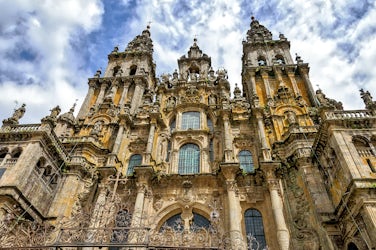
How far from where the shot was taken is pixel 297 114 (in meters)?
21.4

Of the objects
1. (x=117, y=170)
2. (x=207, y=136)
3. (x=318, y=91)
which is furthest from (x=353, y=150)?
(x=117, y=170)

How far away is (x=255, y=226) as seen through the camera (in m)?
16.4

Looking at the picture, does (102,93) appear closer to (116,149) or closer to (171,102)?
(171,102)

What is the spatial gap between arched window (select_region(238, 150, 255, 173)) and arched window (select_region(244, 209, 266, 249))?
9.54ft

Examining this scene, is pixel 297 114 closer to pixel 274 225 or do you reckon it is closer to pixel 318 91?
pixel 318 91

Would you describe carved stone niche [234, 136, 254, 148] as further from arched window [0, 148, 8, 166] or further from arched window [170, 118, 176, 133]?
arched window [0, 148, 8, 166]

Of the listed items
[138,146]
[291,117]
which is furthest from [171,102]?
[291,117]

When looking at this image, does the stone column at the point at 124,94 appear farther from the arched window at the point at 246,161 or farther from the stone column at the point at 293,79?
the stone column at the point at 293,79

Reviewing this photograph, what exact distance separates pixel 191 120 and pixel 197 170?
493cm

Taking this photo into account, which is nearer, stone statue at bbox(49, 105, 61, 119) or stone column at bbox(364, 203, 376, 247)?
stone column at bbox(364, 203, 376, 247)

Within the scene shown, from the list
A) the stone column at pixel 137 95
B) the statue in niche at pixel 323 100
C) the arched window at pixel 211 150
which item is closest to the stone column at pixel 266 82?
the statue in niche at pixel 323 100

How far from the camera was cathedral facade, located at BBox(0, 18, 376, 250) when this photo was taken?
12.6 m

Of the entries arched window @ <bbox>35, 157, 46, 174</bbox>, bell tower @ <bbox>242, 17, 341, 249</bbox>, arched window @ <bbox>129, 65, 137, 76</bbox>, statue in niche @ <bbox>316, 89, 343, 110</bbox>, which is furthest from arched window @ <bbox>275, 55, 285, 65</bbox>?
arched window @ <bbox>35, 157, 46, 174</bbox>

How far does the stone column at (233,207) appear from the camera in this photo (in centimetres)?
1432
